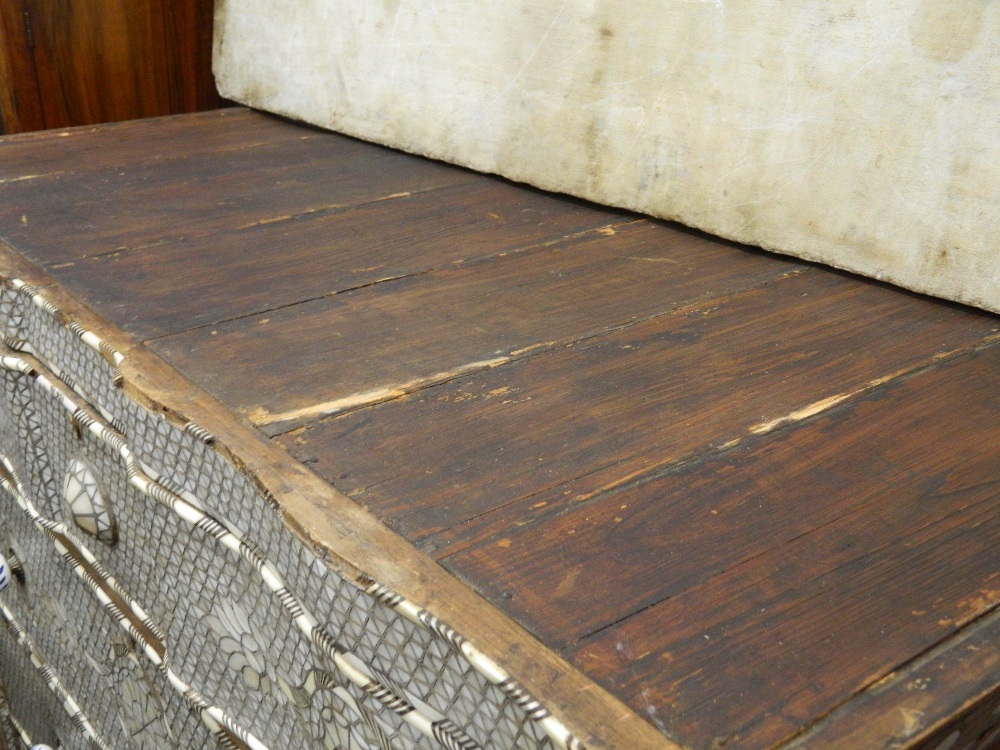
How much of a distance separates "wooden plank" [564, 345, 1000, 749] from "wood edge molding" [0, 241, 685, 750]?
0.06ft

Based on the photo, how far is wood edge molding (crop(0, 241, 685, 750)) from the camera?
1.59 feet

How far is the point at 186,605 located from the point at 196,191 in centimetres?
56

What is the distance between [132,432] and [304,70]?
816 millimetres

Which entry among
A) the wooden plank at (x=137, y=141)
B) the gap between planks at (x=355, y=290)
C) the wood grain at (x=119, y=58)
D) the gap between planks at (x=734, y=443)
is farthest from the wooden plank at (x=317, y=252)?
the wood grain at (x=119, y=58)

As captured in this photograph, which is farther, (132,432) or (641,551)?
(132,432)

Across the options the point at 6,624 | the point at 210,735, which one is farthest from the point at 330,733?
the point at 6,624

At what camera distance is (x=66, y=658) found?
1.23m

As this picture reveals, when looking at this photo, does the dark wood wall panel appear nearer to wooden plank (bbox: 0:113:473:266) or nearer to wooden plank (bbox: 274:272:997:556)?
wooden plank (bbox: 0:113:473:266)

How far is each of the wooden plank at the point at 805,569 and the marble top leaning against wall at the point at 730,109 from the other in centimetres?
24

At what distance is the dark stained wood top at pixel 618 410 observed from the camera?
53cm

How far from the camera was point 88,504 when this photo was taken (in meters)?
0.95

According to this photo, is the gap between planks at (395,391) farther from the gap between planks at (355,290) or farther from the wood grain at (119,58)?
the wood grain at (119,58)

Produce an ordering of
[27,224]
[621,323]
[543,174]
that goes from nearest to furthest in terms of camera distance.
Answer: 1. [621,323]
2. [27,224]
3. [543,174]

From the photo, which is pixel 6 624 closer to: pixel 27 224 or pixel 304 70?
pixel 27 224
